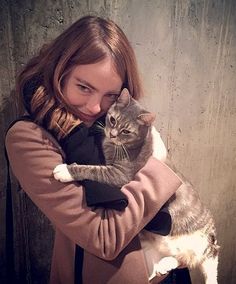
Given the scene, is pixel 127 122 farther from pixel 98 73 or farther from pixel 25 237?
pixel 25 237

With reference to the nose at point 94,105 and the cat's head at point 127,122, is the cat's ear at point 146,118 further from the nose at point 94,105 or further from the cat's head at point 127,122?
the nose at point 94,105

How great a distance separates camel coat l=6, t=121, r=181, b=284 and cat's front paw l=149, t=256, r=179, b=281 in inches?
3.5

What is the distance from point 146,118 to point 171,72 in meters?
0.56

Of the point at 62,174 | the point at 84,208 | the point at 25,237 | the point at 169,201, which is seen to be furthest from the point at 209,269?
the point at 25,237

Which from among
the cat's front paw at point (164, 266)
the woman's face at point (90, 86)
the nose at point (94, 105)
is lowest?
the cat's front paw at point (164, 266)

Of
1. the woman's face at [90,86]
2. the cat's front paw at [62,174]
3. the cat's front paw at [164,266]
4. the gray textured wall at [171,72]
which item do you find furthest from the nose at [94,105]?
the cat's front paw at [164,266]

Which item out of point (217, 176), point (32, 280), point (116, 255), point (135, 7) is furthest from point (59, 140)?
point (217, 176)

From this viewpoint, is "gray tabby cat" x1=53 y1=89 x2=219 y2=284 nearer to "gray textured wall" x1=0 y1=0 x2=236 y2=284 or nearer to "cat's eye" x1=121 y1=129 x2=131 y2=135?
"cat's eye" x1=121 y1=129 x2=131 y2=135

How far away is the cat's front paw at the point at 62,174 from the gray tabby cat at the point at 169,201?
19 cm

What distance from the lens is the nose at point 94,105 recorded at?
1.12 metres

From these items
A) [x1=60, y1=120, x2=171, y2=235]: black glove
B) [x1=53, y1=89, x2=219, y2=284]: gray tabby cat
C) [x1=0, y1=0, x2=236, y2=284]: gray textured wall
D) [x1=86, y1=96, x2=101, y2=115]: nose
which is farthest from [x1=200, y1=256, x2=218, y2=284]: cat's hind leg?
[x1=86, y1=96, x2=101, y2=115]: nose

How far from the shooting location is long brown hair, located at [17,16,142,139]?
104cm

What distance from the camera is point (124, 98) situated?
1.19m

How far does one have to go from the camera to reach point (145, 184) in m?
1.07
